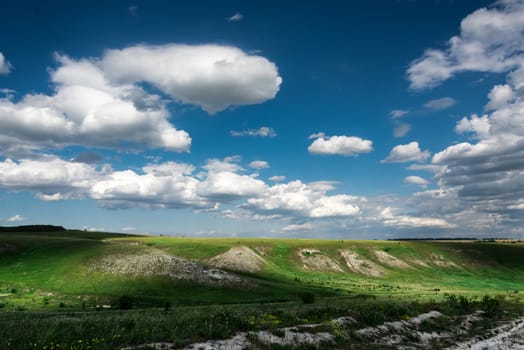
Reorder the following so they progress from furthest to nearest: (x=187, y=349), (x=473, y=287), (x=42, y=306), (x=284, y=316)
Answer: (x=473, y=287) → (x=42, y=306) → (x=284, y=316) → (x=187, y=349)

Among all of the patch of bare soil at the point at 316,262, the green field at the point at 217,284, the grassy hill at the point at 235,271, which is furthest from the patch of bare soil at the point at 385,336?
the patch of bare soil at the point at 316,262

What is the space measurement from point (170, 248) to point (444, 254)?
9793cm

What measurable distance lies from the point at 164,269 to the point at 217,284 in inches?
452

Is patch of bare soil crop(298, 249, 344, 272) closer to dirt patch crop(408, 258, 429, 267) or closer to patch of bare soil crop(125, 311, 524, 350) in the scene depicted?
dirt patch crop(408, 258, 429, 267)

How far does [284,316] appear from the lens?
25125mm

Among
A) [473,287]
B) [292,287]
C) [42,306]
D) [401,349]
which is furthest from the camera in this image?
[473,287]

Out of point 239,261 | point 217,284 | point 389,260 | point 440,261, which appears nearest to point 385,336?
point 217,284

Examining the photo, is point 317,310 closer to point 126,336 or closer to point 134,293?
point 126,336

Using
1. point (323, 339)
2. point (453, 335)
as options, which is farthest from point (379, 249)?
point (323, 339)

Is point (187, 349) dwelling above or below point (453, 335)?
above

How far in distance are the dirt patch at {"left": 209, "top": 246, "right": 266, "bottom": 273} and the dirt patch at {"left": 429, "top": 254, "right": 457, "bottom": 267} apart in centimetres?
6266

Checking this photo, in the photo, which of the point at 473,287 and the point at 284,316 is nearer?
the point at 284,316

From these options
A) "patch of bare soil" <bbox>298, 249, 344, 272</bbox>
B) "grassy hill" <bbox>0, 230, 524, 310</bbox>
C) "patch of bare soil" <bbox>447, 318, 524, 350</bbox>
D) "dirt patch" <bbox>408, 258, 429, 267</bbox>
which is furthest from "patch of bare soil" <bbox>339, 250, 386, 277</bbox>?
"patch of bare soil" <bbox>447, 318, 524, 350</bbox>

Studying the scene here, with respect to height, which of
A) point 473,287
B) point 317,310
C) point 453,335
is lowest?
point 473,287
